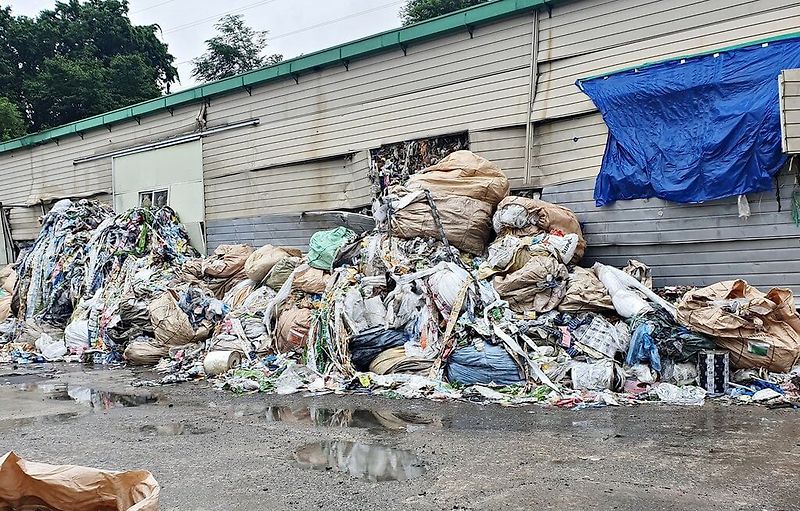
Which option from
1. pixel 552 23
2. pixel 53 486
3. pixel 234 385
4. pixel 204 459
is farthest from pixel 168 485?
pixel 552 23

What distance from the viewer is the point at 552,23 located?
27.8 ft

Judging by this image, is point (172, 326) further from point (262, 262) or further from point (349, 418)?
point (349, 418)

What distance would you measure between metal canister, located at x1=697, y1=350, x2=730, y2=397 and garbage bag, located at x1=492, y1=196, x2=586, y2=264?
202 centimetres

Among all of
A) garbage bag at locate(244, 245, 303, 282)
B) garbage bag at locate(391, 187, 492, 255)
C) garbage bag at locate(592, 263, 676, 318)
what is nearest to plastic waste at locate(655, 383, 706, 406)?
garbage bag at locate(592, 263, 676, 318)

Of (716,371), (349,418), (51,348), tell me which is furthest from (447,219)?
(51,348)

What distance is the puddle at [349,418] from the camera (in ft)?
16.8

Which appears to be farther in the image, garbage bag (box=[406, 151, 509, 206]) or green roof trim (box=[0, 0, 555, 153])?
green roof trim (box=[0, 0, 555, 153])

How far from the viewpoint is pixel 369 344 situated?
6.90 metres

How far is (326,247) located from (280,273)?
33.6 inches

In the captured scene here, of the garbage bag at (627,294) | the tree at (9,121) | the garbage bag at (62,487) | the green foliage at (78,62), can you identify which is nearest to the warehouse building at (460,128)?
the garbage bag at (627,294)

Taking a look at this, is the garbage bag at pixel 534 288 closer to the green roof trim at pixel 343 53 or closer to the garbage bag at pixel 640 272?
the garbage bag at pixel 640 272

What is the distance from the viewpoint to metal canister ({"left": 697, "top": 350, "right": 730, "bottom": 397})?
5.91 m

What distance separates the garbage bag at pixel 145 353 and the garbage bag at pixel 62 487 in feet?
21.0

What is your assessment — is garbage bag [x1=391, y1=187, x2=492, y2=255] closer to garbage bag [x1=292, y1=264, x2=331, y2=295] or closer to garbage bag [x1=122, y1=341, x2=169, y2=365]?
garbage bag [x1=292, y1=264, x2=331, y2=295]
